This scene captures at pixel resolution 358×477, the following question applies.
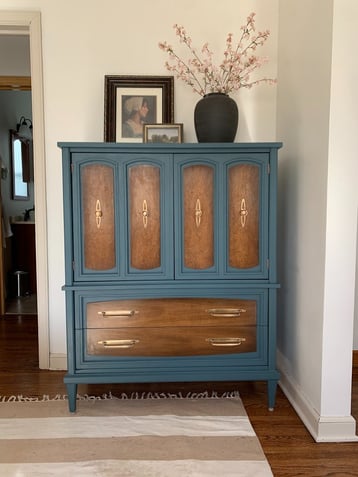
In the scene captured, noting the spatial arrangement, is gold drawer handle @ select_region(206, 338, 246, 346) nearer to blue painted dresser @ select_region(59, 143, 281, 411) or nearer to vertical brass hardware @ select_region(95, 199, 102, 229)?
blue painted dresser @ select_region(59, 143, 281, 411)

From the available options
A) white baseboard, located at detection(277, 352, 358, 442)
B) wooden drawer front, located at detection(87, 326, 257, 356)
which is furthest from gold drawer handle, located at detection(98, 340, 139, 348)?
white baseboard, located at detection(277, 352, 358, 442)

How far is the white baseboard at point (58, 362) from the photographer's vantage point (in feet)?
8.97

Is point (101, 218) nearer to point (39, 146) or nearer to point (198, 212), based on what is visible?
point (198, 212)

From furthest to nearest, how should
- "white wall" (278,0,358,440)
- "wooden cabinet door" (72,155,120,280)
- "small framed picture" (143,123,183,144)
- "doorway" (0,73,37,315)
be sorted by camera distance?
"doorway" (0,73,37,315) → "small framed picture" (143,123,183,144) → "wooden cabinet door" (72,155,120,280) → "white wall" (278,0,358,440)

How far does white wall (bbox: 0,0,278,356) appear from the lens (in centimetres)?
257

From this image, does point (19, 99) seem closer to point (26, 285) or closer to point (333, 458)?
point (26, 285)

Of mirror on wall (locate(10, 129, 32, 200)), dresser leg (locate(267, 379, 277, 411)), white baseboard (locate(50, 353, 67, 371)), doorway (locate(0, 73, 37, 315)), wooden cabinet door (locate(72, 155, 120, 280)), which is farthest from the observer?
mirror on wall (locate(10, 129, 32, 200))

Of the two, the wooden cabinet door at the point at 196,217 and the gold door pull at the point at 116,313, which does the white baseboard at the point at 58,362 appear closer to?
the gold door pull at the point at 116,313

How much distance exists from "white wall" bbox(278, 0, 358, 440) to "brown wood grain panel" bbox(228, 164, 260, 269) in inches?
10.3

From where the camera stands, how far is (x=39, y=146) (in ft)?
8.59

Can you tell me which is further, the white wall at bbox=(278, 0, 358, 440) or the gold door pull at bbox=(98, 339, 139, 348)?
the gold door pull at bbox=(98, 339, 139, 348)

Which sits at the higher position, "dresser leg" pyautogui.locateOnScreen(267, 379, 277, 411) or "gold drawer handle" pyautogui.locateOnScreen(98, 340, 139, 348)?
"gold drawer handle" pyautogui.locateOnScreen(98, 340, 139, 348)

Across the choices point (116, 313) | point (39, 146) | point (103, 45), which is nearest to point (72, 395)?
point (116, 313)

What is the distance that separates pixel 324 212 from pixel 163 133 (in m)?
1.10
